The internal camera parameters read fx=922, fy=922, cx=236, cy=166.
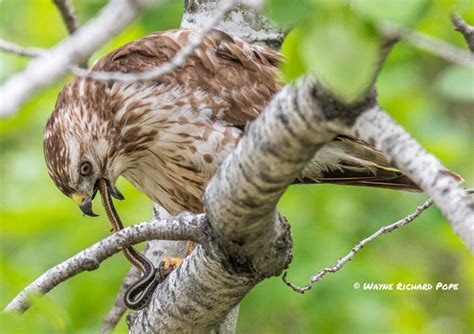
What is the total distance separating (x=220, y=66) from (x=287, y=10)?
7.97 ft

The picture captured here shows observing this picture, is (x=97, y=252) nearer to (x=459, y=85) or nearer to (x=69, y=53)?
(x=69, y=53)

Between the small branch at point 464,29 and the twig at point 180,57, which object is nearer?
the twig at point 180,57

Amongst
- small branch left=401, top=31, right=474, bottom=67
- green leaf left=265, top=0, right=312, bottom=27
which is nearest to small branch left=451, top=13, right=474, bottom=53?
small branch left=401, top=31, right=474, bottom=67

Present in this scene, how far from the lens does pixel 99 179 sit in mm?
4199

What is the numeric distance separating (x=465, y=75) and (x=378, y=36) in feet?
9.89

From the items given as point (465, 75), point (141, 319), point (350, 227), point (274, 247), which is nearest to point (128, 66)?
point (141, 319)

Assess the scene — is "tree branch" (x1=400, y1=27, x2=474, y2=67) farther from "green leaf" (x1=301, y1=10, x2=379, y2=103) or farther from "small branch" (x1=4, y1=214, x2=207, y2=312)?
"small branch" (x1=4, y1=214, x2=207, y2=312)

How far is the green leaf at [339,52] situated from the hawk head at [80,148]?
2663 millimetres

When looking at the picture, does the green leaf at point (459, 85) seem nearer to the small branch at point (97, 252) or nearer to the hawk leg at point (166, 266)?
the hawk leg at point (166, 266)

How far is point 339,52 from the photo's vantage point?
4.94 feet

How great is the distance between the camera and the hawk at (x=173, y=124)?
12.9 feet

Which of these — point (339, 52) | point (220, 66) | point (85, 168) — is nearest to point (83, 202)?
point (85, 168)

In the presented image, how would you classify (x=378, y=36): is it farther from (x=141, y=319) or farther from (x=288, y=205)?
(x=288, y=205)

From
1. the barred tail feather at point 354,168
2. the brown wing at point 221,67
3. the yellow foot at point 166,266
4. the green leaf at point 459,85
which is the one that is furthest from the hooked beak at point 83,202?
the green leaf at point 459,85
